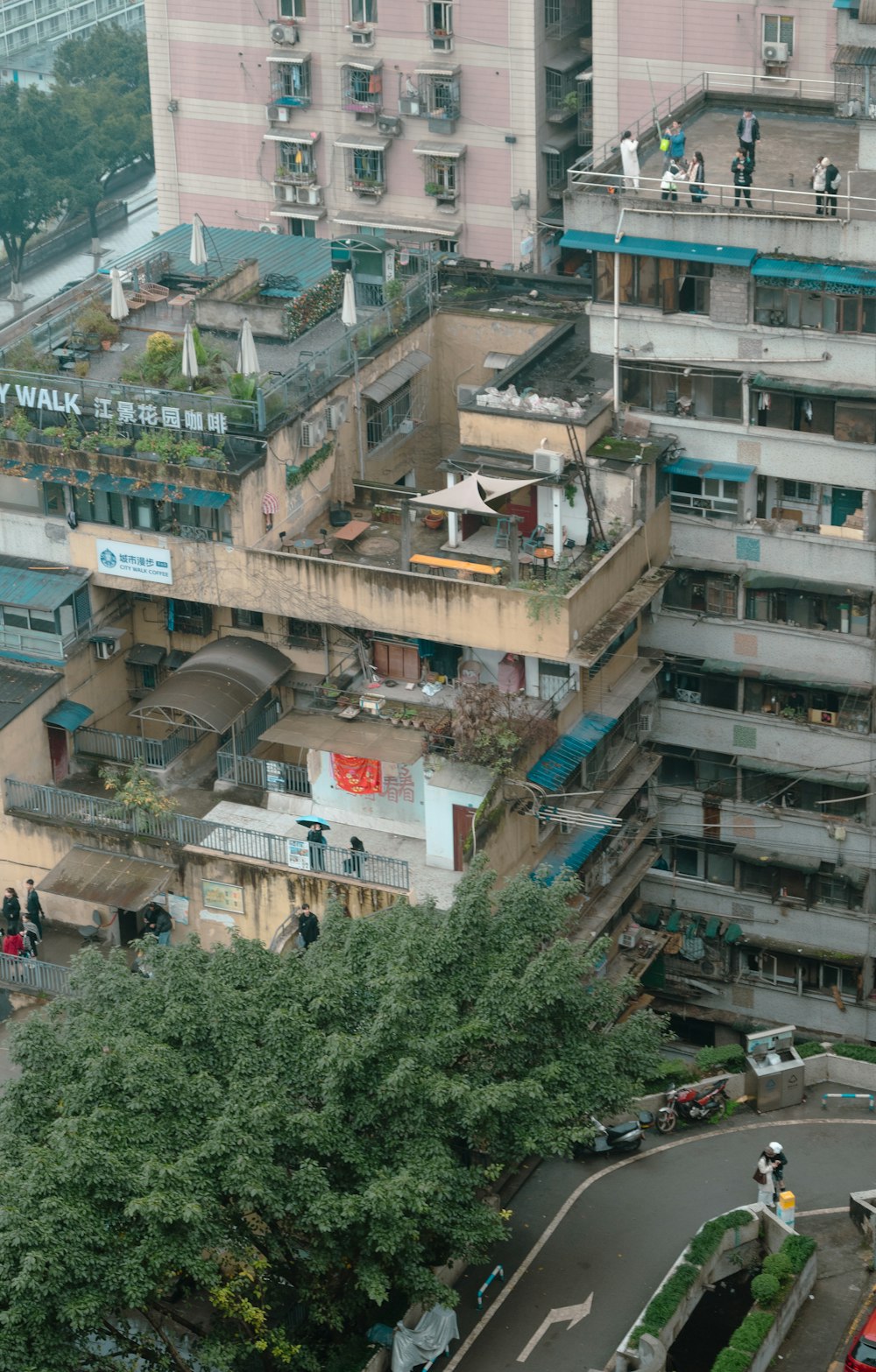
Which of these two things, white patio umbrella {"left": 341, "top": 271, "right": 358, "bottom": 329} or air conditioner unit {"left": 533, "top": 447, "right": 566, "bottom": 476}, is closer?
air conditioner unit {"left": 533, "top": 447, "right": 566, "bottom": 476}

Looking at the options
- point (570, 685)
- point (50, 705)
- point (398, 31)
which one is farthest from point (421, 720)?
point (398, 31)

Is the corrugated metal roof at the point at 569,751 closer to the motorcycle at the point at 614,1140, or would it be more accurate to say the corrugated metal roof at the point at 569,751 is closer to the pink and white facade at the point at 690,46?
the motorcycle at the point at 614,1140

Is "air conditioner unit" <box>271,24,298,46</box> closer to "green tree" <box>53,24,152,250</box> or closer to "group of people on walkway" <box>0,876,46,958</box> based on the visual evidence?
"green tree" <box>53,24,152,250</box>

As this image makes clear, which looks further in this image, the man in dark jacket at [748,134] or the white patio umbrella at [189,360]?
the man in dark jacket at [748,134]

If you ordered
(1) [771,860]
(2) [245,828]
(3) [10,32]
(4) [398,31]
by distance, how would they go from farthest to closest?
(3) [10,32], (4) [398,31], (1) [771,860], (2) [245,828]

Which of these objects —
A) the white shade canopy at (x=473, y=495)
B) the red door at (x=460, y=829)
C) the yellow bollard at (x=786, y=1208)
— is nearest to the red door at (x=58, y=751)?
the white shade canopy at (x=473, y=495)

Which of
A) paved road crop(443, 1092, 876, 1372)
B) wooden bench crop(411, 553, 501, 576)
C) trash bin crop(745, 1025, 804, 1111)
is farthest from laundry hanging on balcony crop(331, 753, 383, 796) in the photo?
trash bin crop(745, 1025, 804, 1111)

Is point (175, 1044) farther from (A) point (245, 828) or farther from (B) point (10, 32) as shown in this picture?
(B) point (10, 32)
